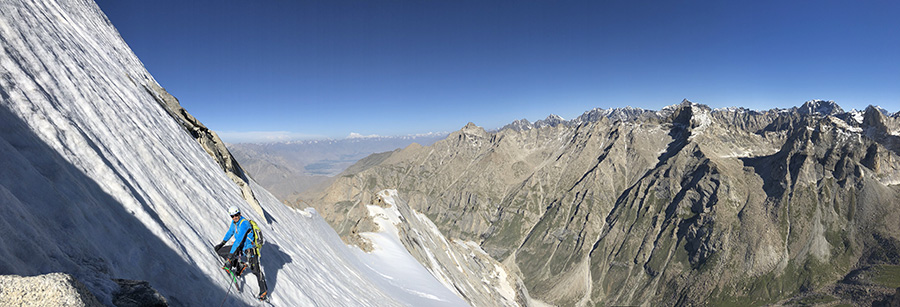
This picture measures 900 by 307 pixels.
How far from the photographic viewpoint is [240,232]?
11781mm

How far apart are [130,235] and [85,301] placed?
6.28 metres

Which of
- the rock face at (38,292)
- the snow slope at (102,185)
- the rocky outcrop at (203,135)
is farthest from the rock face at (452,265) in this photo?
the rock face at (38,292)

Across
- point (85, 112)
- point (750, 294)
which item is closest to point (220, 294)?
→ point (85, 112)

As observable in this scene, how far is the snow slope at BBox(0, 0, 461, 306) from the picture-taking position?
7680 millimetres

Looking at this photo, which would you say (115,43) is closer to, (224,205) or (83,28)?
(83,28)

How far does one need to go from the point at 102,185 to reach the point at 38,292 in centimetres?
814

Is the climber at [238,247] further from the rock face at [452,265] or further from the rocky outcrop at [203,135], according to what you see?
the rock face at [452,265]

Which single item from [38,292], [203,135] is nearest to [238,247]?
[38,292]

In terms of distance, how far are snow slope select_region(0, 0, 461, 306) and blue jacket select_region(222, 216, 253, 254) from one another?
139 centimetres

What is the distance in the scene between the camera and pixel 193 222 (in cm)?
1394

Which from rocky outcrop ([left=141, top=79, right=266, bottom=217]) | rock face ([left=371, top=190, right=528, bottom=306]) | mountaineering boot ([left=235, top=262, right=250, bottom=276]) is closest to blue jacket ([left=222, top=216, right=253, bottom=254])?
mountaineering boot ([left=235, top=262, right=250, bottom=276])

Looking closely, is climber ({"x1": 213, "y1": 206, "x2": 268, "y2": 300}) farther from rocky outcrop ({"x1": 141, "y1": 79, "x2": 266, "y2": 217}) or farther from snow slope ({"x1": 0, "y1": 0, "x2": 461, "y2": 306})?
rocky outcrop ({"x1": 141, "y1": 79, "x2": 266, "y2": 217})

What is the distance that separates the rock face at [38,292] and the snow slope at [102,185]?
1823mm

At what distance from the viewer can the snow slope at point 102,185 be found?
7680mm
